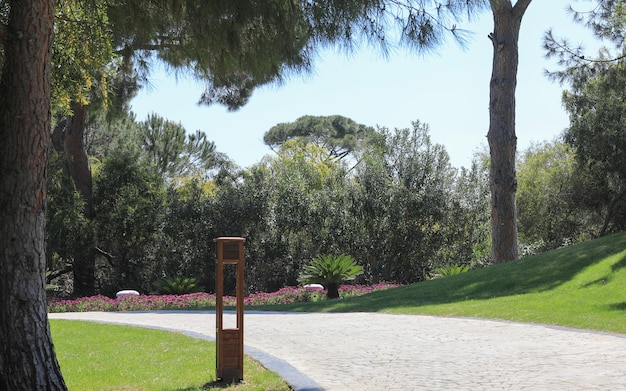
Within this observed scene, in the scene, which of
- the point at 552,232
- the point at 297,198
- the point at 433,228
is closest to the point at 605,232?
the point at 552,232

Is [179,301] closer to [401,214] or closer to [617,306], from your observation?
[401,214]

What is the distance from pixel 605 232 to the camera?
88.2 ft

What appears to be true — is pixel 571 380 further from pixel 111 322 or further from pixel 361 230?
pixel 361 230

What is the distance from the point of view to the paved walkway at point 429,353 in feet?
22.5

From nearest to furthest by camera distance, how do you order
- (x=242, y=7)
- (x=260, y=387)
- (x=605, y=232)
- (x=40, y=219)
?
1. (x=40, y=219)
2. (x=260, y=387)
3. (x=242, y=7)
4. (x=605, y=232)

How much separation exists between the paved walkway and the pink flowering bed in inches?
192

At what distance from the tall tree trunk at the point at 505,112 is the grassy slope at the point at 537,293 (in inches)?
92.8

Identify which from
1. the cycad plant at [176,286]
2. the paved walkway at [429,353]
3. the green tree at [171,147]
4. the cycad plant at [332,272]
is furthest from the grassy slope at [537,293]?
the green tree at [171,147]

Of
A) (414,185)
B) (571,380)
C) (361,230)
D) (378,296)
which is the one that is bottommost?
(571,380)

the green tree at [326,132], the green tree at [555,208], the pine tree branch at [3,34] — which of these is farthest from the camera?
the green tree at [326,132]

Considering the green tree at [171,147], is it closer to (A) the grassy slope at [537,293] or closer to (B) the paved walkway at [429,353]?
(A) the grassy slope at [537,293]

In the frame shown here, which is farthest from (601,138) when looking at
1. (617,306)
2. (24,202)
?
(24,202)

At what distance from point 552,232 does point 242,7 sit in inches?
978

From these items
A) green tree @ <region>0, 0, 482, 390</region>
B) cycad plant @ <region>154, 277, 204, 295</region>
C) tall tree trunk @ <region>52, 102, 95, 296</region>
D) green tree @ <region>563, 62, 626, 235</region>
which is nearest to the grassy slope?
cycad plant @ <region>154, 277, 204, 295</region>
